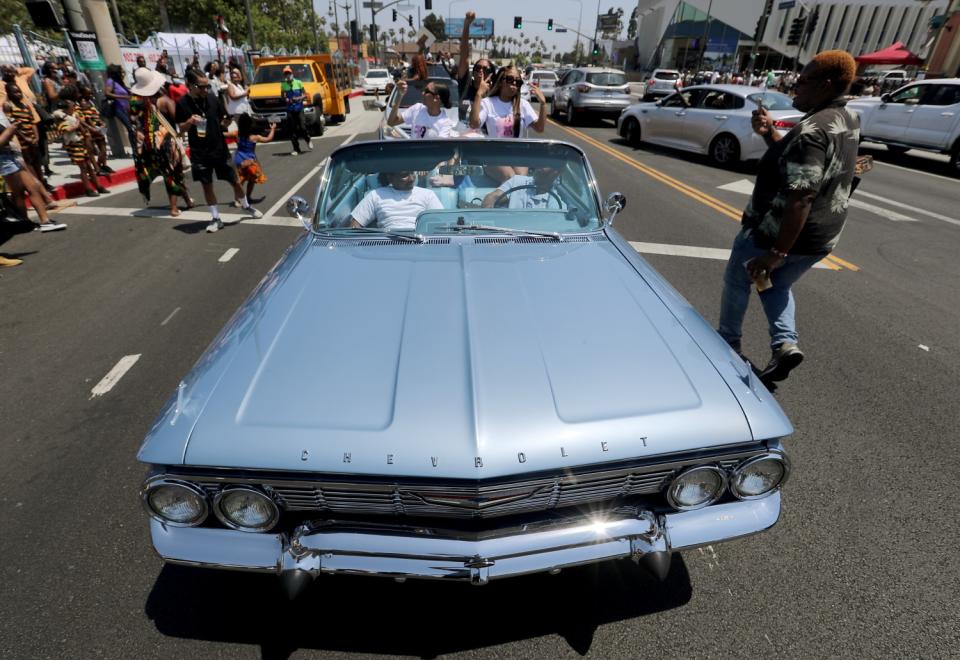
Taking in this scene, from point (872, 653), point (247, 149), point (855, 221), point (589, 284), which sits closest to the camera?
point (872, 653)

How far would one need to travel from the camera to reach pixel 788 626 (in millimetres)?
1988

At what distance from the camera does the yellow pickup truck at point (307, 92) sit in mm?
14594

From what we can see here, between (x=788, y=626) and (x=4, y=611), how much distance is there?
3102mm

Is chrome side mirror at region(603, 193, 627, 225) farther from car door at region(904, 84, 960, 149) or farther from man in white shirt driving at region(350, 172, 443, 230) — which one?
car door at region(904, 84, 960, 149)

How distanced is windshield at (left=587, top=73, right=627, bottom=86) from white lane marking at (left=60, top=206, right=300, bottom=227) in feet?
46.6

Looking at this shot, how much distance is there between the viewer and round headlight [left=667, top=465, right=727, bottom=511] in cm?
171

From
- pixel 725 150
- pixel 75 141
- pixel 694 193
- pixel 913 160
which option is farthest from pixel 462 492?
pixel 913 160

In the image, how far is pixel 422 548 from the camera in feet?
5.31

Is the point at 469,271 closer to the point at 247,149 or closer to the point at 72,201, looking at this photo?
the point at 247,149

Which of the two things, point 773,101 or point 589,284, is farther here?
point 773,101

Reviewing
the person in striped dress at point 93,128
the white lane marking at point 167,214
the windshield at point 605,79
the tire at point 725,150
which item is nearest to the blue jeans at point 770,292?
the white lane marking at point 167,214

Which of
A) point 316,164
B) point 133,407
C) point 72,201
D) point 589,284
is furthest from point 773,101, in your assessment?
point 72,201

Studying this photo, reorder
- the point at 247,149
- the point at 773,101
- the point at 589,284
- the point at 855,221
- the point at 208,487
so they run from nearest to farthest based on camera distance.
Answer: the point at 208,487
the point at 589,284
the point at 247,149
the point at 855,221
the point at 773,101

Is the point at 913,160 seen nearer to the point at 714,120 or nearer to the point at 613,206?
the point at 714,120
